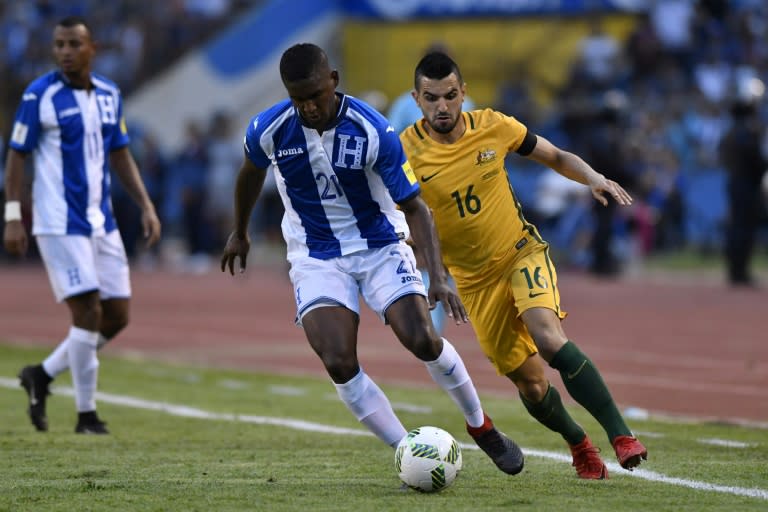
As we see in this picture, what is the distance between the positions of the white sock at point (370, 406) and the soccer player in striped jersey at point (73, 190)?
2.93 m

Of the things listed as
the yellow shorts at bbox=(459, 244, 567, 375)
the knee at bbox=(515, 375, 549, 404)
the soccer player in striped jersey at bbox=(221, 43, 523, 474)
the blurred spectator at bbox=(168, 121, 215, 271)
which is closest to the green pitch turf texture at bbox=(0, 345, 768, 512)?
the knee at bbox=(515, 375, 549, 404)

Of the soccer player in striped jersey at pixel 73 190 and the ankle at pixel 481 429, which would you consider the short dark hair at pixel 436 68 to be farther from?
the soccer player in striped jersey at pixel 73 190

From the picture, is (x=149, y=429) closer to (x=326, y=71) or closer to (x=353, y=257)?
(x=353, y=257)

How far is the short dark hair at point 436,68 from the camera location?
7.98 meters

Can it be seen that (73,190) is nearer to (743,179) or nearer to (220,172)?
(743,179)

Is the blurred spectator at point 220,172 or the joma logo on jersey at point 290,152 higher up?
the joma logo on jersey at point 290,152

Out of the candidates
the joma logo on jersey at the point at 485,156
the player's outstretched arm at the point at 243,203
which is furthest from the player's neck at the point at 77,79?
the joma logo on jersey at the point at 485,156

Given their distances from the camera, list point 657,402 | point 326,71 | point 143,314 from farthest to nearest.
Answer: point 143,314
point 657,402
point 326,71

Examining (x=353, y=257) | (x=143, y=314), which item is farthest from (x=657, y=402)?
(x=143, y=314)

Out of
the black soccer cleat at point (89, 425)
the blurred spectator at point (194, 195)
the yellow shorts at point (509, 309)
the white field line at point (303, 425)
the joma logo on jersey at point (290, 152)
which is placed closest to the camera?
the white field line at point (303, 425)

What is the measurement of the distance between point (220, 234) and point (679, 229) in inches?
359

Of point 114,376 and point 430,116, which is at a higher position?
point 430,116

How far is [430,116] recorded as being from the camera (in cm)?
811

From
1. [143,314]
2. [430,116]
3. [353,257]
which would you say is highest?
[430,116]
